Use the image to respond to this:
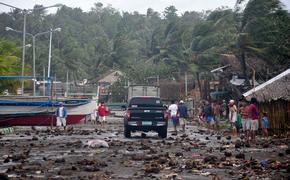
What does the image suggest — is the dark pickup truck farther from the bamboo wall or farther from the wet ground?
the wet ground

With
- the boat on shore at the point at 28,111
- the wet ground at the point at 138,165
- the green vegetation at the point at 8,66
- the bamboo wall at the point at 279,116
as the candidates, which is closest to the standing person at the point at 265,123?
the bamboo wall at the point at 279,116

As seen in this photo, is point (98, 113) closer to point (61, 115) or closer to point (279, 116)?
point (61, 115)

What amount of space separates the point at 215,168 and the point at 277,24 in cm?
2831

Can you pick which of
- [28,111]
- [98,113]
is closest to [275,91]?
[98,113]

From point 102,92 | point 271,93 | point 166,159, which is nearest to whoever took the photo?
point 166,159

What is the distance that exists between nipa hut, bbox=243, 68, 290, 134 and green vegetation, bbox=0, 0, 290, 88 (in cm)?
1128

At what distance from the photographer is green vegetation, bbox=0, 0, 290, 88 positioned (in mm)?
39375

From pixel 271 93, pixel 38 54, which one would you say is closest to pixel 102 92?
pixel 38 54

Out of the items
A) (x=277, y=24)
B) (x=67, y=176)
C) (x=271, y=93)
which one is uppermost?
(x=277, y=24)

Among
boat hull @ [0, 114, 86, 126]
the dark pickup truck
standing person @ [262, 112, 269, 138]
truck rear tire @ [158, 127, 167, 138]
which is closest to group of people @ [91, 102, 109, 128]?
boat hull @ [0, 114, 86, 126]

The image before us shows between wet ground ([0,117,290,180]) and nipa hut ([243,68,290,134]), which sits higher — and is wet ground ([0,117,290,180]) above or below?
below

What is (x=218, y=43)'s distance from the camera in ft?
183

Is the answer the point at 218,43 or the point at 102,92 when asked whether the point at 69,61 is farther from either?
the point at 218,43

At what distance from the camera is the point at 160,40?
9181 cm
